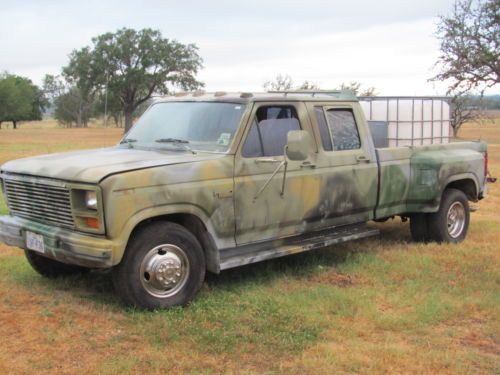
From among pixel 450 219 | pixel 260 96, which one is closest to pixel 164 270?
pixel 260 96

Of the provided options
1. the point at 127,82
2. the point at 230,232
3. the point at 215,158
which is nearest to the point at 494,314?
the point at 230,232

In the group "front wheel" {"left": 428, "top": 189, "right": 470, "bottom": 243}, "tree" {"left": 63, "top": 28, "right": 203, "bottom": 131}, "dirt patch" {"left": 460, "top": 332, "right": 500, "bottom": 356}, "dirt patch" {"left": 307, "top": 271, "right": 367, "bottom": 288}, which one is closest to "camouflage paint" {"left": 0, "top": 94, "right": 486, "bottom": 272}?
"front wheel" {"left": 428, "top": 189, "right": 470, "bottom": 243}

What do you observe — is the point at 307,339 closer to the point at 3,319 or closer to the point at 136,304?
the point at 136,304

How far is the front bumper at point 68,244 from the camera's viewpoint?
4867mm

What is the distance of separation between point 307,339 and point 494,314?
1745 mm

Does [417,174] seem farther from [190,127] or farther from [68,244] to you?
[68,244]

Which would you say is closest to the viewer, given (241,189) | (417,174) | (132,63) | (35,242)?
(35,242)

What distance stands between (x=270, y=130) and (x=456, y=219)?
339cm

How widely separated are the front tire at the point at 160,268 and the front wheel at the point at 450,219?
3.57 m

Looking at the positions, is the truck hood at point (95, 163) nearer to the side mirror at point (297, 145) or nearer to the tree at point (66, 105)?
the side mirror at point (297, 145)

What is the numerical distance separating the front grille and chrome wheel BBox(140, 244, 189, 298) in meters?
0.68

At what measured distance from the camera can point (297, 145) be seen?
5.74 m

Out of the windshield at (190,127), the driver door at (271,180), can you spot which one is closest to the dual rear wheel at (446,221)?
the driver door at (271,180)

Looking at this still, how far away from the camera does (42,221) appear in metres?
5.46
